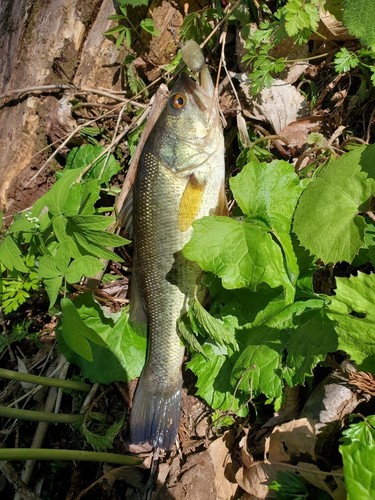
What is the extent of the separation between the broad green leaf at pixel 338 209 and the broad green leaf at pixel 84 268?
0.99m

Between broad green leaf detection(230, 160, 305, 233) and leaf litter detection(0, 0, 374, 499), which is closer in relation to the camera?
leaf litter detection(0, 0, 374, 499)

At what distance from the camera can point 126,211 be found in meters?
3.15

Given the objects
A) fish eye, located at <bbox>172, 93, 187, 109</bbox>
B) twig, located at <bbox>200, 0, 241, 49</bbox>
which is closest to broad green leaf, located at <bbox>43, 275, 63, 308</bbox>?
fish eye, located at <bbox>172, 93, 187, 109</bbox>

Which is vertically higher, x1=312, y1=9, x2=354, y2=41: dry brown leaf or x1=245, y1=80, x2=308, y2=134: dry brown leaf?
x1=312, y1=9, x2=354, y2=41: dry brown leaf

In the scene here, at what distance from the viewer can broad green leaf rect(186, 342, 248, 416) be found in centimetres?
279

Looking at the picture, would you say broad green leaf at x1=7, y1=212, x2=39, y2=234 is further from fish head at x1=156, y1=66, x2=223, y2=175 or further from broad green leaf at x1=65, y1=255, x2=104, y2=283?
fish head at x1=156, y1=66, x2=223, y2=175

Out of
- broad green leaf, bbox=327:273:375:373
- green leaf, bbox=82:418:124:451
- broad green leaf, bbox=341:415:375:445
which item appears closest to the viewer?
broad green leaf, bbox=327:273:375:373

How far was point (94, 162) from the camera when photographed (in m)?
3.54

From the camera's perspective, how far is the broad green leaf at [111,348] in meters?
3.14

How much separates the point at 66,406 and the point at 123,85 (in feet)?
7.20

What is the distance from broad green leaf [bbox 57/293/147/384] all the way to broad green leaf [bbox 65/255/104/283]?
0.52 m

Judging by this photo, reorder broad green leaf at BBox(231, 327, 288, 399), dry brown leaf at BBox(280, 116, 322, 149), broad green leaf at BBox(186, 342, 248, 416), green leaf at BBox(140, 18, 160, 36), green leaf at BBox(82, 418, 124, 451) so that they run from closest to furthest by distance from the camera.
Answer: broad green leaf at BBox(231, 327, 288, 399) → broad green leaf at BBox(186, 342, 248, 416) → green leaf at BBox(82, 418, 124, 451) → dry brown leaf at BBox(280, 116, 322, 149) → green leaf at BBox(140, 18, 160, 36)

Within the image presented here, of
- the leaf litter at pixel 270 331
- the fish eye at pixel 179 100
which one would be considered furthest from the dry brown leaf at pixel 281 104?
the fish eye at pixel 179 100

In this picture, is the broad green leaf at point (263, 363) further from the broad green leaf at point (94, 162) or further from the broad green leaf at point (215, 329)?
the broad green leaf at point (94, 162)
